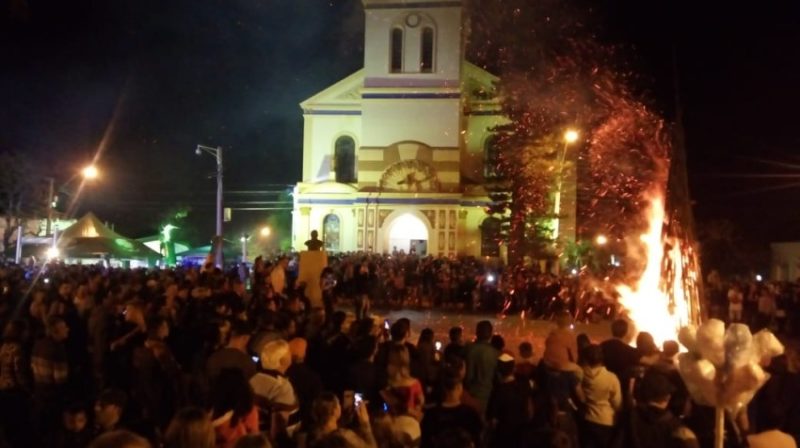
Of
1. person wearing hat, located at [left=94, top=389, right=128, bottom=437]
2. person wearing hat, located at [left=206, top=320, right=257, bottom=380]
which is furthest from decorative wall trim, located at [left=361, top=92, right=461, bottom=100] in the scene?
person wearing hat, located at [left=94, top=389, right=128, bottom=437]

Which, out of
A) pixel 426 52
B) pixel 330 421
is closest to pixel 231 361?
pixel 330 421

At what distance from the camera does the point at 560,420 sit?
596 centimetres

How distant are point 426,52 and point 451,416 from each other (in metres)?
35.0

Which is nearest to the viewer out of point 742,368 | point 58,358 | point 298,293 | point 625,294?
A: point 742,368

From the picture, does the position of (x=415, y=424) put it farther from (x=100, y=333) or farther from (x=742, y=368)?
(x=100, y=333)

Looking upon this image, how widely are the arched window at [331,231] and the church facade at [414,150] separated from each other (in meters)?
0.05

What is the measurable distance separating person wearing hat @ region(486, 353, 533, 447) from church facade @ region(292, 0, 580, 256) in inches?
1204

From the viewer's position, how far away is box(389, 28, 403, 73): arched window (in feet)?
128

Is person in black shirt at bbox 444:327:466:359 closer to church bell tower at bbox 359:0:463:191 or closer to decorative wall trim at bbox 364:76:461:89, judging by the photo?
church bell tower at bbox 359:0:463:191

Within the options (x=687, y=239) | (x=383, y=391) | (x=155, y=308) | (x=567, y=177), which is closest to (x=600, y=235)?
(x=567, y=177)

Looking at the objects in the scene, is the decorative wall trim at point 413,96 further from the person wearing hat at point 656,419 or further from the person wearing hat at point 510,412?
the person wearing hat at point 656,419

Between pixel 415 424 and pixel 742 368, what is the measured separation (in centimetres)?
203

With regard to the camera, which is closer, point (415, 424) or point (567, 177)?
point (415, 424)

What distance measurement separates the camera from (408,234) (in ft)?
124
